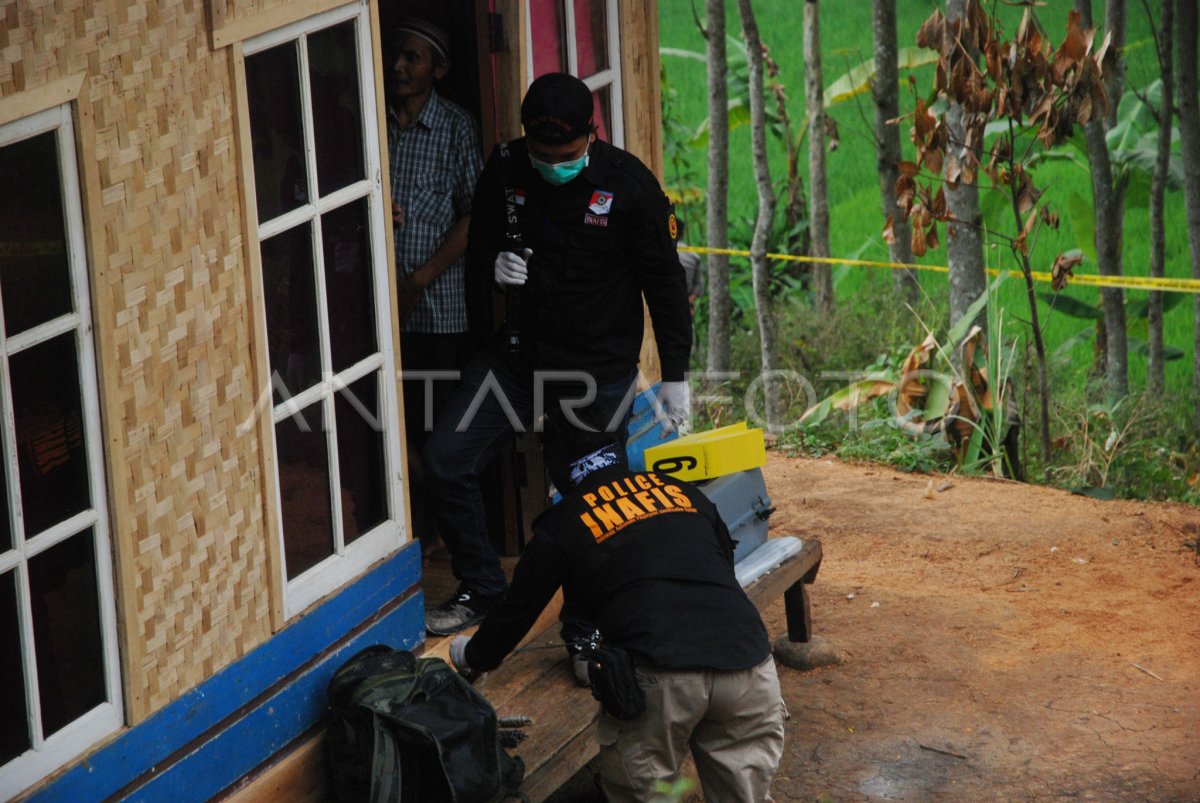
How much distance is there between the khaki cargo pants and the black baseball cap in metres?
1.82

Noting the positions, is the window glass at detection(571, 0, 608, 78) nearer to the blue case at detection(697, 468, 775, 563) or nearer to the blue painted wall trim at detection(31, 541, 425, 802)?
the blue case at detection(697, 468, 775, 563)

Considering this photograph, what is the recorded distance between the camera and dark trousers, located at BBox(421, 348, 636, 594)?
501 cm

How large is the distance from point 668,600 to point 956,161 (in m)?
5.37

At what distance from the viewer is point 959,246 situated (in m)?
9.59

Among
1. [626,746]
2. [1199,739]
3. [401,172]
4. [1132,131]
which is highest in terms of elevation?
[1132,131]

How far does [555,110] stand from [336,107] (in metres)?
0.81

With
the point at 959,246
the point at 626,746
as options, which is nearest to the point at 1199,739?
the point at 626,746

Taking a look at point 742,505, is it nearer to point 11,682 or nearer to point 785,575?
point 785,575

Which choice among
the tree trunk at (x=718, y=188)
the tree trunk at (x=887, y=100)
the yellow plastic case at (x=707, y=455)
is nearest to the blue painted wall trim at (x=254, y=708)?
the yellow plastic case at (x=707, y=455)

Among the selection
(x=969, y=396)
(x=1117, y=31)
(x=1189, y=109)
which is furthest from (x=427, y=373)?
(x=1117, y=31)

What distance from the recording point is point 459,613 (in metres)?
5.15

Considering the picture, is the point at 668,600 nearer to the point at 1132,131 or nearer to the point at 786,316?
the point at 786,316

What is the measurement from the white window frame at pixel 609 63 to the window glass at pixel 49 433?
2.58 metres

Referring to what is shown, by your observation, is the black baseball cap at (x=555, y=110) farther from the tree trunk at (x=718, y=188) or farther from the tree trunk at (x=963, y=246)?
the tree trunk at (x=718, y=188)
